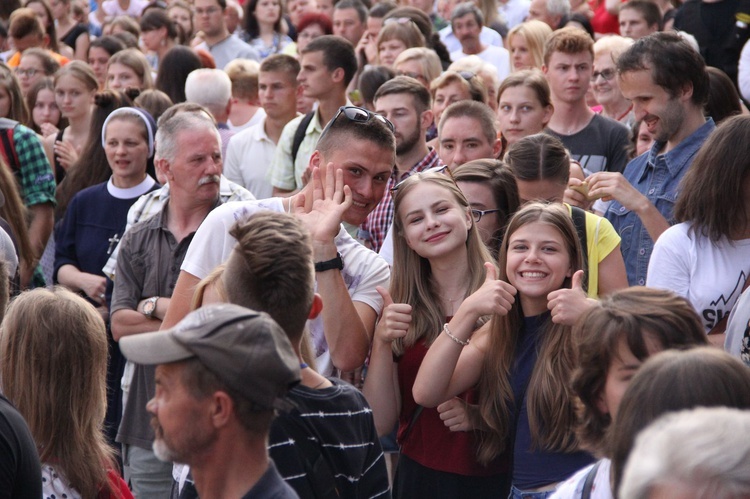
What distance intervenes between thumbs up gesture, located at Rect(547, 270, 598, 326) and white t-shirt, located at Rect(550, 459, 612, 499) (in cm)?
92

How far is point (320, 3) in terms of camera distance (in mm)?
14039

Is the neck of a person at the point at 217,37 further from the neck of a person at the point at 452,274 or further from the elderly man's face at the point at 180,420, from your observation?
the elderly man's face at the point at 180,420

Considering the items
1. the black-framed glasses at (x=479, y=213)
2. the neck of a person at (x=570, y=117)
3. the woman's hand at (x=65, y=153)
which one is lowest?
the woman's hand at (x=65, y=153)

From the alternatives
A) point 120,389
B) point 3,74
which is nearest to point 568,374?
point 120,389

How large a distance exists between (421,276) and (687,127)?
1.73 m

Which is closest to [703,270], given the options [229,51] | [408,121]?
[408,121]

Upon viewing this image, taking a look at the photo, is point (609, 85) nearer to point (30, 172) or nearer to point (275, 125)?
point (275, 125)

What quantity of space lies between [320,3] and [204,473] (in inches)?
482

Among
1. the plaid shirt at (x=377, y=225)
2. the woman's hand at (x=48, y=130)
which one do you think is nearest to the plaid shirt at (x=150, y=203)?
the plaid shirt at (x=377, y=225)

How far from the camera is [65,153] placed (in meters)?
8.02

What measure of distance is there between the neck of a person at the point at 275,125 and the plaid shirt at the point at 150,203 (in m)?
2.50

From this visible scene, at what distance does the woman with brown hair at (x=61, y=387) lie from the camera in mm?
3277

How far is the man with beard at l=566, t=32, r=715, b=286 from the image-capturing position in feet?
16.6

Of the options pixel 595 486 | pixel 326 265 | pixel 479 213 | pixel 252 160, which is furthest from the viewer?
pixel 252 160
